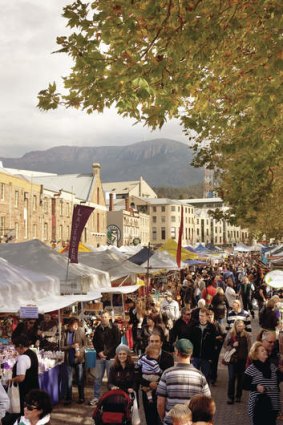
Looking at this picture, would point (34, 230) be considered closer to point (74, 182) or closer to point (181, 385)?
point (74, 182)

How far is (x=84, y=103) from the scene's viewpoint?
7.91m

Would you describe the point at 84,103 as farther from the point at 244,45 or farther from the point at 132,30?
the point at 244,45

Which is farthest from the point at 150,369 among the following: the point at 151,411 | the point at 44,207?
the point at 44,207

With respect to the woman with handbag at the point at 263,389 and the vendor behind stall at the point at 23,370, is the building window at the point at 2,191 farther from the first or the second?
the woman with handbag at the point at 263,389

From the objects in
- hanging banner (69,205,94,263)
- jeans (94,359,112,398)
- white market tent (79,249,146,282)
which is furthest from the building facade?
jeans (94,359,112,398)

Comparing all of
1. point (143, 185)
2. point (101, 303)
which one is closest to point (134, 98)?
point (101, 303)

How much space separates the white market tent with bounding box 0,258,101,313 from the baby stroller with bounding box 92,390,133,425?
4515 millimetres

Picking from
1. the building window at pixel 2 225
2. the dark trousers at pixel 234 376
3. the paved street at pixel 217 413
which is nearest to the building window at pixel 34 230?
the building window at pixel 2 225

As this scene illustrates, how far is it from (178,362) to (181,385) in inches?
12.8

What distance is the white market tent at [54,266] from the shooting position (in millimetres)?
14320

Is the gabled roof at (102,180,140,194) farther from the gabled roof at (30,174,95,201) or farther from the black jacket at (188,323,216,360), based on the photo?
the black jacket at (188,323,216,360)

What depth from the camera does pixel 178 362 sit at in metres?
6.39

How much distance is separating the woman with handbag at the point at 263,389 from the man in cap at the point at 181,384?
1.17 m

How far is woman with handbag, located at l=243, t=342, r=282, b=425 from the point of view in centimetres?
710
